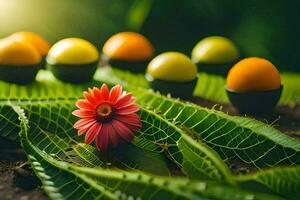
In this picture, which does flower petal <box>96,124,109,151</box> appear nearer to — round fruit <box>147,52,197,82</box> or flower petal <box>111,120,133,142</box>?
flower petal <box>111,120,133,142</box>

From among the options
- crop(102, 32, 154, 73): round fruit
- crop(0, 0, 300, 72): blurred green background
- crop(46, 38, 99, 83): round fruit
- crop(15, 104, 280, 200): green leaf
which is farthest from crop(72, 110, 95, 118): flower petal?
crop(0, 0, 300, 72): blurred green background

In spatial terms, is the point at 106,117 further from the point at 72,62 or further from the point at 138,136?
the point at 72,62

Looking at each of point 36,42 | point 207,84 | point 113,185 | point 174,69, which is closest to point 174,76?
point 174,69

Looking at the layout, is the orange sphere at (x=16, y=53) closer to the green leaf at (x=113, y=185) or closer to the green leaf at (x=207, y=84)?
the green leaf at (x=207, y=84)

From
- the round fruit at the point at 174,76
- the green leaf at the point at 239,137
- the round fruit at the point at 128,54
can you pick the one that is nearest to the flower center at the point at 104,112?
the green leaf at the point at 239,137

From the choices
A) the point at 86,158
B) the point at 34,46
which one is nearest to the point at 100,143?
the point at 86,158
